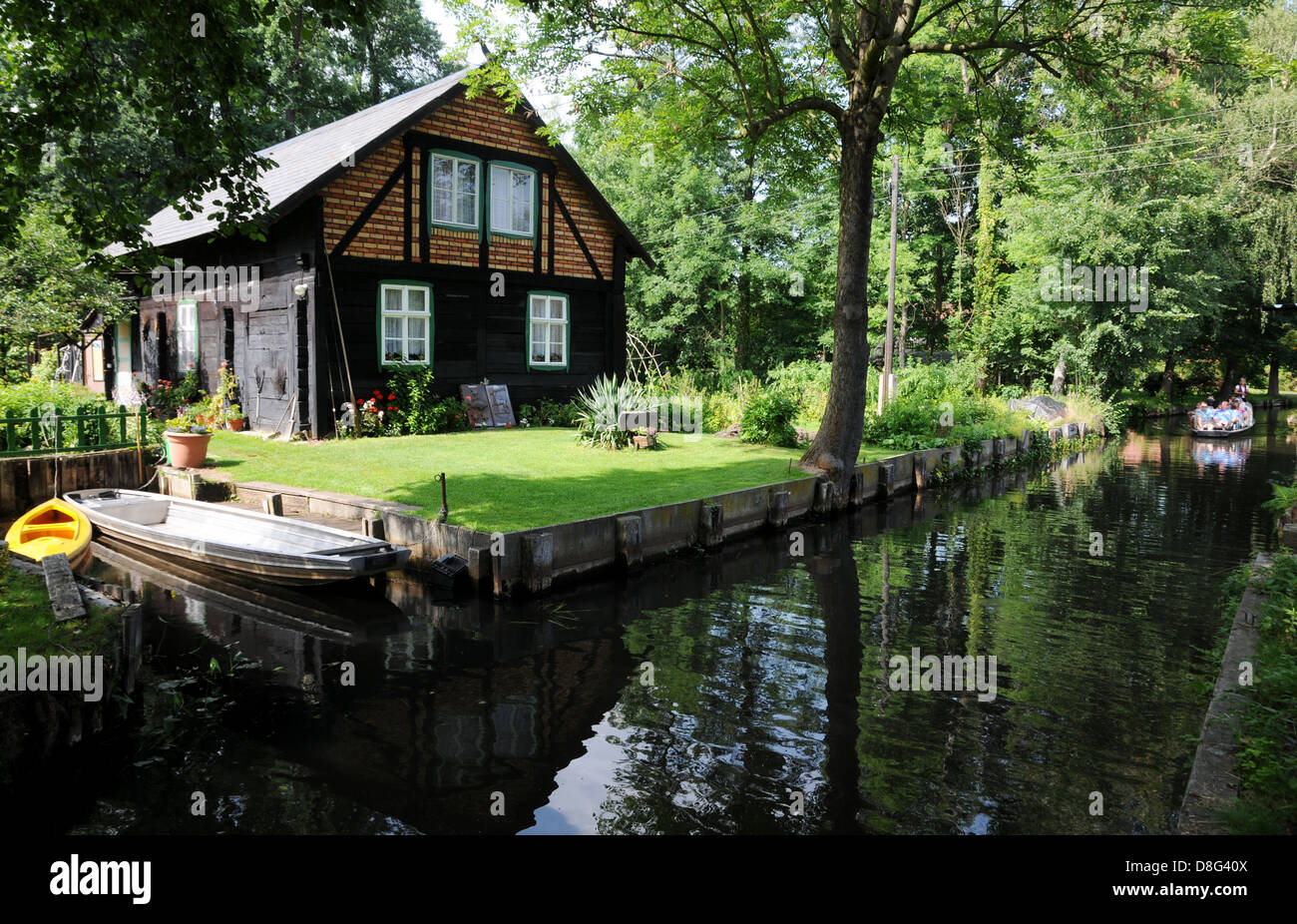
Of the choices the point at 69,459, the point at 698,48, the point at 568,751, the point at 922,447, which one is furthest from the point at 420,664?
the point at 922,447

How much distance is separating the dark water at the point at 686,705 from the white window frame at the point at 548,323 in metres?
11.3

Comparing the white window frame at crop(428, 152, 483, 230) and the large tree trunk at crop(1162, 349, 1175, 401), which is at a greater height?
the white window frame at crop(428, 152, 483, 230)

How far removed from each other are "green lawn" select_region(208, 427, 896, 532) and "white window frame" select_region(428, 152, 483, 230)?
5.01 m

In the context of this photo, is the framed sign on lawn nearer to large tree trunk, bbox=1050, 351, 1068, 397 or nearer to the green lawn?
the green lawn

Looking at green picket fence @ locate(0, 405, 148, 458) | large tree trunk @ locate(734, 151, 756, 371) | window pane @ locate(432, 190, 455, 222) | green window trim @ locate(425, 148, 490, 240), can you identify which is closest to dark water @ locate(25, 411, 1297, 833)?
green picket fence @ locate(0, 405, 148, 458)

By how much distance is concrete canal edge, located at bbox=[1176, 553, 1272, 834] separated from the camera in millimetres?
4133

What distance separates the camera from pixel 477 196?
2031 centimetres

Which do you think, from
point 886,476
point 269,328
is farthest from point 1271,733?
point 269,328

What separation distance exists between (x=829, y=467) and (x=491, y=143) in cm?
1151

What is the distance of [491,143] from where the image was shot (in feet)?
67.0

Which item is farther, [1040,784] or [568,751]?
[568,751]

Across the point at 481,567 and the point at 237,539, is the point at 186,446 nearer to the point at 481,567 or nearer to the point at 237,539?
the point at 237,539

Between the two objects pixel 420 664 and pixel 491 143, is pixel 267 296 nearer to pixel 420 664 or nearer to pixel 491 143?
pixel 491 143

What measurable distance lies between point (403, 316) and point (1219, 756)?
57.8 ft
